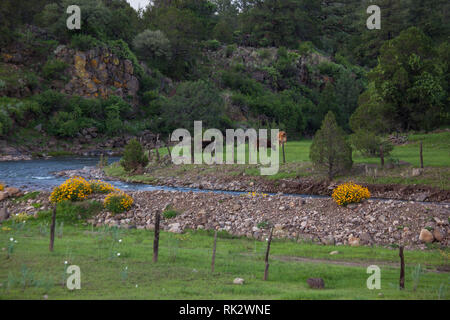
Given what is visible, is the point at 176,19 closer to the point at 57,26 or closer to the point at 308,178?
the point at 57,26

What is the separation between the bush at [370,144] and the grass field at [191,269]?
2206cm

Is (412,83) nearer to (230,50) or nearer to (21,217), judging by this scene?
(21,217)

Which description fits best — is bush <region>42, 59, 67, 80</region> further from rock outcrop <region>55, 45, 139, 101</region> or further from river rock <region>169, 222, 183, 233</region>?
river rock <region>169, 222, 183, 233</region>

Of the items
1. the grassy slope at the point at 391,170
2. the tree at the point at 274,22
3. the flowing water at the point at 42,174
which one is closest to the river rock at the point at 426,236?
the grassy slope at the point at 391,170

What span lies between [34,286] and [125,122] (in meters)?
74.9

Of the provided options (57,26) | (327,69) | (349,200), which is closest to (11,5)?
(57,26)

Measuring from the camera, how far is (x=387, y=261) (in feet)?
59.8

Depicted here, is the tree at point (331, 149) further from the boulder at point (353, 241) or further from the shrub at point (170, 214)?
the boulder at point (353, 241)

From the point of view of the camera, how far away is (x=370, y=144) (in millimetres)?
41969

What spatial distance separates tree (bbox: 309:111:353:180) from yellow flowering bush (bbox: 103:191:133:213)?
57.4 feet

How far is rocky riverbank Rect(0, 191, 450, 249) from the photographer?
22.8 meters

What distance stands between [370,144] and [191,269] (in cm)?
3070

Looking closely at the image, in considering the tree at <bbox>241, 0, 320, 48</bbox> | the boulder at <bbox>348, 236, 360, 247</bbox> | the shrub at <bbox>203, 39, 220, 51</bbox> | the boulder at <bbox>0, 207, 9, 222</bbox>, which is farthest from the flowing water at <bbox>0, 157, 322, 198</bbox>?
the tree at <bbox>241, 0, 320, 48</bbox>

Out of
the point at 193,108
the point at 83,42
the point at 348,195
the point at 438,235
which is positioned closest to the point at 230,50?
the point at 83,42
